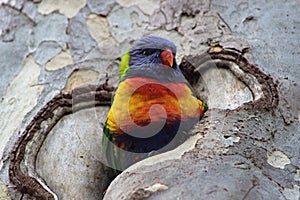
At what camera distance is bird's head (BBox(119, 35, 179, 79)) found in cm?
191

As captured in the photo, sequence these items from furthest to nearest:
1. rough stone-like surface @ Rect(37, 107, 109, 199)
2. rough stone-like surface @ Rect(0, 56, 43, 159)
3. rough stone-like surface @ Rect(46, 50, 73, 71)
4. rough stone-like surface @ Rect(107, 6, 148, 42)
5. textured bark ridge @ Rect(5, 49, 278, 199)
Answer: rough stone-like surface @ Rect(107, 6, 148, 42) < rough stone-like surface @ Rect(46, 50, 73, 71) < rough stone-like surface @ Rect(0, 56, 43, 159) < rough stone-like surface @ Rect(37, 107, 109, 199) < textured bark ridge @ Rect(5, 49, 278, 199)

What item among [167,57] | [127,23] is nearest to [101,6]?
[127,23]

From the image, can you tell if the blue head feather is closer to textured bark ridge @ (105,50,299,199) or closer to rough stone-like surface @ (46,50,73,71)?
rough stone-like surface @ (46,50,73,71)

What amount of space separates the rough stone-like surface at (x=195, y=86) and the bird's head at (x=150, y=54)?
0.21ft

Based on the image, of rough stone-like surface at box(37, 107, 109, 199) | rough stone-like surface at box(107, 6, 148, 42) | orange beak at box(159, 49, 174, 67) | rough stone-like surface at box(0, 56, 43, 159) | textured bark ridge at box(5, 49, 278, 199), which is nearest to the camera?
textured bark ridge at box(5, 49, 278, 199)

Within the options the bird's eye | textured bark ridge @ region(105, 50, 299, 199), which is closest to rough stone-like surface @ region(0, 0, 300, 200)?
textured bark ridge @ region(105, 50, 299, 199)

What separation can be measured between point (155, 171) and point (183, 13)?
0.95m

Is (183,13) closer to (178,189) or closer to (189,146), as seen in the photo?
(189,146)

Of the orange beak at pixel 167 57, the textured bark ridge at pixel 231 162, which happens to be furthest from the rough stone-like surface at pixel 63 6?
the textured bark ridge at pixel 231 162

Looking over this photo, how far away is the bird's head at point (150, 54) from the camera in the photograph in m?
1.91

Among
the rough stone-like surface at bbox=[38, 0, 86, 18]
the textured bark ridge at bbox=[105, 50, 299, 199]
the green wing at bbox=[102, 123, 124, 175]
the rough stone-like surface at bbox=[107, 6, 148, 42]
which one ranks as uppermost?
the rough stone-like surface at bbox=[38, 0, 86, 18]

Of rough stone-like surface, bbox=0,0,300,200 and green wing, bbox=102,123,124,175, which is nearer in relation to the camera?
rough stone-like surface, bbox=0,0,300,200

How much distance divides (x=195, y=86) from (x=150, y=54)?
0.75 ft

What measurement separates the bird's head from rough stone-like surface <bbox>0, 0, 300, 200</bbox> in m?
0.06
